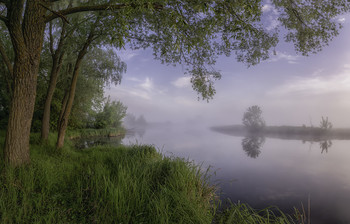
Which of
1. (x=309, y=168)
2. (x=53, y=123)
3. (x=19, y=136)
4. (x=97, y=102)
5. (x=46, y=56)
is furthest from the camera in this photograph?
(x=97, y=102)

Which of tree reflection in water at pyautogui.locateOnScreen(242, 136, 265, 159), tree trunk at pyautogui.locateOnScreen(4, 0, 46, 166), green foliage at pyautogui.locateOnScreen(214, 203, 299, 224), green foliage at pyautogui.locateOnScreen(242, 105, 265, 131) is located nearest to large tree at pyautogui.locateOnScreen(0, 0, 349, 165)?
tree trunk at pyautogui.locateOnScreen(4, 0, 46, 166)

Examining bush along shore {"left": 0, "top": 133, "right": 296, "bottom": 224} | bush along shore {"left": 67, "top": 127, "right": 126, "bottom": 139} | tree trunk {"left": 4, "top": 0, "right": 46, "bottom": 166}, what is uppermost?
tree trunk {"left": 4, "top": 0, "right": 46, "bottom": 166}

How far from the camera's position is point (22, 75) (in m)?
4.81

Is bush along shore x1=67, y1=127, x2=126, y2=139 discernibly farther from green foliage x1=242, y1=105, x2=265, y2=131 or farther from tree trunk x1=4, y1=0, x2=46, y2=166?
green foliage x1=242, y1=105, x2=265, y2=131

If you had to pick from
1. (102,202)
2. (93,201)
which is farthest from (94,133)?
(102,202)

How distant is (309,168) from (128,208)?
15559 mm

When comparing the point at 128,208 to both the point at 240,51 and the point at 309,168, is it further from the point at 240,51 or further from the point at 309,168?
the point at 309,168

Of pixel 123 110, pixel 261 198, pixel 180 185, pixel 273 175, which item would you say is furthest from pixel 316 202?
pixel 123 110

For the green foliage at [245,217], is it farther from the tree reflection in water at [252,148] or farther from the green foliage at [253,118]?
the green foliage at [253,118]

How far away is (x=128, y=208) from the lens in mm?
2982

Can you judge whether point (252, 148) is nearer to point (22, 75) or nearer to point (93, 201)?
point (93, 201)

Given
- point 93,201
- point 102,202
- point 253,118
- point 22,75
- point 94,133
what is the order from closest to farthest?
point 102,202, point 93,201, point 22,75, point 94,133, point 253,118

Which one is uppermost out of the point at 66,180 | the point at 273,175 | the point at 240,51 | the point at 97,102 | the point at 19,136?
the point at 240,51

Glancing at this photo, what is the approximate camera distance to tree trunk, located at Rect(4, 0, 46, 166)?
4789 mm
